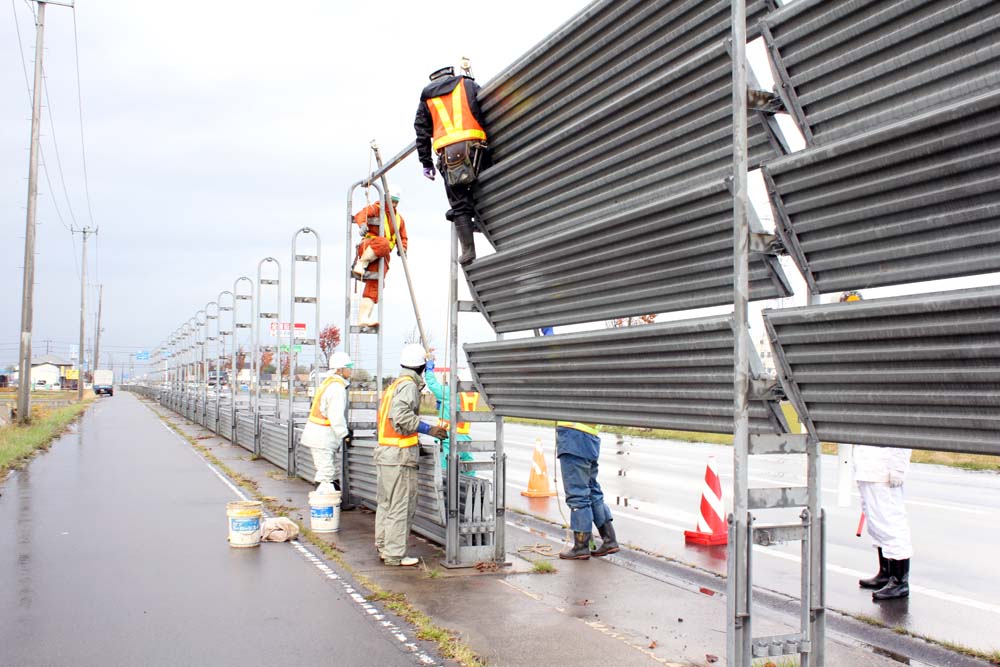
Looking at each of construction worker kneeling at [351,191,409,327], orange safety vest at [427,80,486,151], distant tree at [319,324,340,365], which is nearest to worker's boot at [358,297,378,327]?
construction worker kneeling at [351,191,409,327]

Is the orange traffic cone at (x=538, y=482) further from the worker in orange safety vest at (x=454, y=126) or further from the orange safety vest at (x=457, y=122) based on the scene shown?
the orange safety vest at (x=457, y=122)

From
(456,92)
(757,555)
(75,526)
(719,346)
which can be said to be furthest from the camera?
(75,526)

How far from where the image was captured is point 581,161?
6.11 m

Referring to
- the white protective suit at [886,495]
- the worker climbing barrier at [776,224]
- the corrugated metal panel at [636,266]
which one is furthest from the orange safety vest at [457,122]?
the white protective suit at [886,495]

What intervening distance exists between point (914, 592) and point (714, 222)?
4879 millimetres

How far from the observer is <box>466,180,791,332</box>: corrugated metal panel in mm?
4820

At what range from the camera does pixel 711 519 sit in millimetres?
10062

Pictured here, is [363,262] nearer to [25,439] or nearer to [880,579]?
[880,579]

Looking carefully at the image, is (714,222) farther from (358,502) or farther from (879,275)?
(358,502)

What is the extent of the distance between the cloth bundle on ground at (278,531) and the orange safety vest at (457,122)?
16.3 ft

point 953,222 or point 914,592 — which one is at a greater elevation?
point 953,222

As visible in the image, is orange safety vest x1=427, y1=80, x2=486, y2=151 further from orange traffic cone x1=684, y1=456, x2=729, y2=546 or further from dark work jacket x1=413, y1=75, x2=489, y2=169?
orange traffic cone x1=684, y1=456, x2=729, y2=546

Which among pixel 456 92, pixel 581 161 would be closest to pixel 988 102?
pixel 581 161

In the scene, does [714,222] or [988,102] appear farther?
[714,222]
